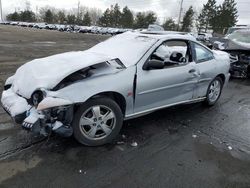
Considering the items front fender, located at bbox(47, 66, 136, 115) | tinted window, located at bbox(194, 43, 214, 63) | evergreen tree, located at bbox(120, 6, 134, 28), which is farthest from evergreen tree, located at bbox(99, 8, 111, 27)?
front fender, located at bbox(47, 66, 136, 115)

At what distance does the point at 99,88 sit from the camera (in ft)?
11.3

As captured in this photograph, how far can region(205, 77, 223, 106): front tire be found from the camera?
17.9 ft

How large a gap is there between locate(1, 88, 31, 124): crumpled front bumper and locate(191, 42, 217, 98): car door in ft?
10.4

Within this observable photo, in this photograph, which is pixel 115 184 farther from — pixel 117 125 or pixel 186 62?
pixel 186 62

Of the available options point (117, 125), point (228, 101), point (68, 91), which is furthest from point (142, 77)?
point (228, 101)

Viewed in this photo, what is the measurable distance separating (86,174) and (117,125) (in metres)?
0.94

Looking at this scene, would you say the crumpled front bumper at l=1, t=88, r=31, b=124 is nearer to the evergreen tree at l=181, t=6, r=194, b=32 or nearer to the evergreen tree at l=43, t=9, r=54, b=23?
the evergreen tree at l=181, t=6, r=194, b=32

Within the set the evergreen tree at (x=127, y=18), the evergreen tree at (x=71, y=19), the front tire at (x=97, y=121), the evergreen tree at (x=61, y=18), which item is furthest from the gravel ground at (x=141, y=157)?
the evergreen tree at (x=61, y=18)

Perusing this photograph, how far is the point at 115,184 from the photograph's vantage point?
9.40 ft

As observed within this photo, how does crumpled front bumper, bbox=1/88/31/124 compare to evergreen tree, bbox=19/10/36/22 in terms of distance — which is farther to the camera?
evergreen tree, bbox=19/10/36/22

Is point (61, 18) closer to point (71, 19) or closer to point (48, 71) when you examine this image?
point (71, 19)

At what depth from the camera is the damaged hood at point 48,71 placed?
11.2 feet

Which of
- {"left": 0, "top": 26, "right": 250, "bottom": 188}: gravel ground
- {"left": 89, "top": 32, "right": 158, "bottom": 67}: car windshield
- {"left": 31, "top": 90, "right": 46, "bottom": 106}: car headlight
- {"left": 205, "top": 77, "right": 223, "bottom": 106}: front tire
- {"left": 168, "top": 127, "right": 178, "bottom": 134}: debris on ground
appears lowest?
{"left": 0, "top": 26, "right": 250, "bottom": 188}: gravel ground

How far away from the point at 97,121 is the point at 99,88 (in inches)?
18.8
